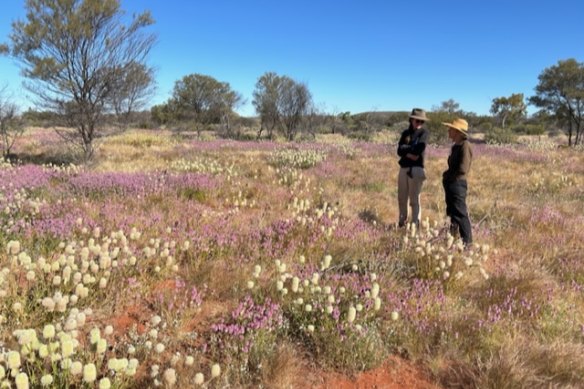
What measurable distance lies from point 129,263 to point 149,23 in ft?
42.2

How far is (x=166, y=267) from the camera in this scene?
372 cm

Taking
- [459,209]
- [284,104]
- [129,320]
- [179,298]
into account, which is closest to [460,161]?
[459,209]

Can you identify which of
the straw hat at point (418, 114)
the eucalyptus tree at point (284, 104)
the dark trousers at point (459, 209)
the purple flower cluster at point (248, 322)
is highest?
the eucalyptus tree at point (284, 104)

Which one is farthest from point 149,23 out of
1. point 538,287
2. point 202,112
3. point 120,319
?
point 202,112

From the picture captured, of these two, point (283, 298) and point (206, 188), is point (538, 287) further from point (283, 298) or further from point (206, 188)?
point (206, 188)

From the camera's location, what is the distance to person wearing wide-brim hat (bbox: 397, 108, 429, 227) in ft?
19.9

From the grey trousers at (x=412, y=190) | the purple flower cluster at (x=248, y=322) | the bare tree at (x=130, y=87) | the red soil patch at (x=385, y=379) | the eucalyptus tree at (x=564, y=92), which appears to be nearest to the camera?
the red soil patch at (x=385, y=379)

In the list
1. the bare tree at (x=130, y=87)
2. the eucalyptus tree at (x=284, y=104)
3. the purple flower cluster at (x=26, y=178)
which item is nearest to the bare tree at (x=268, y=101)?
the eucalyptus tree at (x=284, y=104)

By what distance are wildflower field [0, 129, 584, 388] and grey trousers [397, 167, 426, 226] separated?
452 mm

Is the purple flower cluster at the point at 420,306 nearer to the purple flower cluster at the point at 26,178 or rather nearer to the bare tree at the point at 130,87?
the purple flower cluster at the point at 26,178

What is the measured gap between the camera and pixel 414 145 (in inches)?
240

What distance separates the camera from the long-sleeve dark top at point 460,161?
5.30m

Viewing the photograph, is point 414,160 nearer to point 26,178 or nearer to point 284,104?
point 26,178

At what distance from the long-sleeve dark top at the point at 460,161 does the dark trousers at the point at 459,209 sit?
0.30ft
